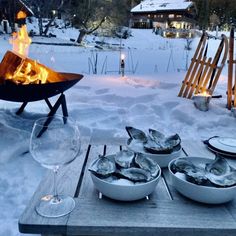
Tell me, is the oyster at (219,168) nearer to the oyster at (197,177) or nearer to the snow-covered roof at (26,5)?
the oyster at (197,177)

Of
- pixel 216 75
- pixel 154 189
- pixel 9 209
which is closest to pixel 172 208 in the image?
pixel 154 189

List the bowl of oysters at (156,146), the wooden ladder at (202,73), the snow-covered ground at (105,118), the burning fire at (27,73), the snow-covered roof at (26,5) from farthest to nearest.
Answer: the snow-covered roof at (26,5), the wooden ladder at (202,73), the burning fire at (27,73), the snow-covered ground at (105,118), the bowl of oysters at (156,146)

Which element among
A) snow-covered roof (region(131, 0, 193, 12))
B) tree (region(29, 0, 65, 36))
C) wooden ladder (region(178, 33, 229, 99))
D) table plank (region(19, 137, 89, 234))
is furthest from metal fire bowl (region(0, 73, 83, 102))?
snow-covered roof (region(131, 0, 193, 12))

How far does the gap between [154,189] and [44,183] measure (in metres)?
0.45

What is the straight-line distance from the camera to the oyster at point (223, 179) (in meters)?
1.11

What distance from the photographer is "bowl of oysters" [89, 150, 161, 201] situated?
3.54 ft

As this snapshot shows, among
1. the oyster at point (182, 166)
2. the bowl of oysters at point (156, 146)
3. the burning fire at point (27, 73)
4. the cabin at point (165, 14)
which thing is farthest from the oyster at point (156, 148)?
the cabin at point (165, 14)

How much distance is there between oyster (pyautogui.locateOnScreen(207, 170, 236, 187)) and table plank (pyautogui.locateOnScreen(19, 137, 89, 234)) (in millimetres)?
540

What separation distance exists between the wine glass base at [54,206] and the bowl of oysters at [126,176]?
123mm

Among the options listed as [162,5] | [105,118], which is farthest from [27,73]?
[162,5]

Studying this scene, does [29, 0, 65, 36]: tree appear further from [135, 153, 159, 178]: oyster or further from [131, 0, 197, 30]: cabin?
[135, 153, 159, 178]: oyster

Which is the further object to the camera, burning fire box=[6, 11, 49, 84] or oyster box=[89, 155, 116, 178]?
burning fire box=[6, 11, 49, 84]

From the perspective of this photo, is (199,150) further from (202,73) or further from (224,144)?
(202,73)

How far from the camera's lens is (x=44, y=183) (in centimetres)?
124
